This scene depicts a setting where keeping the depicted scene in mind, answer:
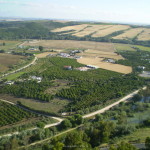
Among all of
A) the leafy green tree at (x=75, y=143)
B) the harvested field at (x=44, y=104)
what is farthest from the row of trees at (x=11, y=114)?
the leafy green tree at (x=75, y=143)

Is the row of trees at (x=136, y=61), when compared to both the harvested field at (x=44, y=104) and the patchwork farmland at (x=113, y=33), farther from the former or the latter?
the patchwork farmland at (x=113, y=33)

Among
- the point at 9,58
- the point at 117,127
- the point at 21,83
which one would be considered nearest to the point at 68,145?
the point at 117,127

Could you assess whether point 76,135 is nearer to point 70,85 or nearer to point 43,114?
point 43,114

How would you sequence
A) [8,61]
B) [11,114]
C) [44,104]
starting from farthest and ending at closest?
[8,61], [44,104], [11,114]

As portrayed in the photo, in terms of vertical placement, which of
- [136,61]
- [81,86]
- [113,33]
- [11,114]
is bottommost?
[11,114]

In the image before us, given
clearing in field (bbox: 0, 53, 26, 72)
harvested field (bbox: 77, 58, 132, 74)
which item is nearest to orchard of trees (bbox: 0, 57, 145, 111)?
harvested field (bbox: 77, 58, 132, 74)

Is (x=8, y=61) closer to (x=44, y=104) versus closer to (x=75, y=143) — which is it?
(x=44, y=104)

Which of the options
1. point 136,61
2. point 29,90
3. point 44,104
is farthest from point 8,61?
point 136,61
